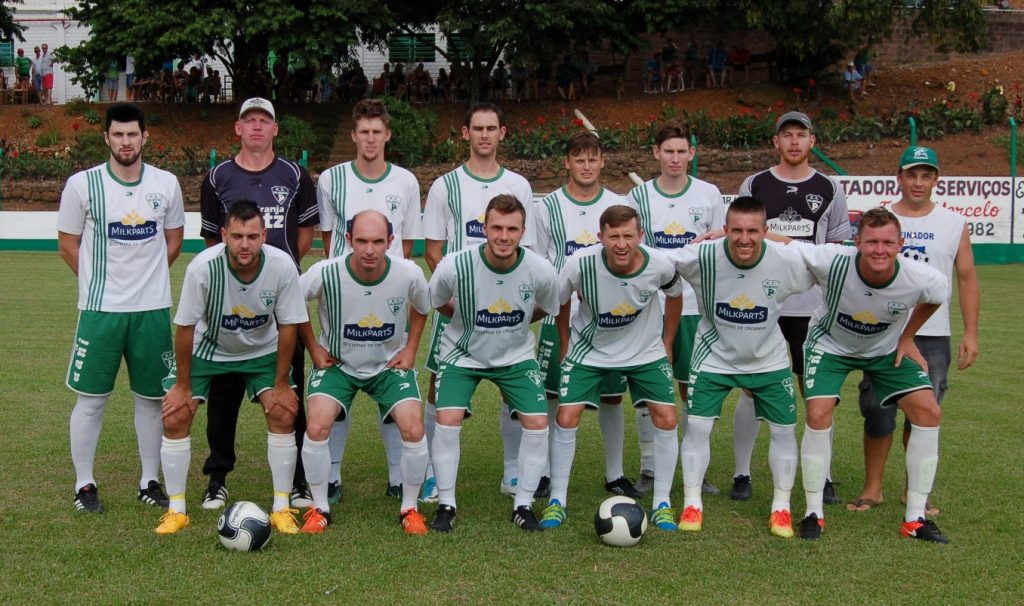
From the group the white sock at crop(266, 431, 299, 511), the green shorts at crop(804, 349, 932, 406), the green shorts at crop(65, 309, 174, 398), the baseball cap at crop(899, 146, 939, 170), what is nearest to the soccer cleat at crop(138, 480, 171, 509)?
the green shorts at crop(65, 309, 174, 398)

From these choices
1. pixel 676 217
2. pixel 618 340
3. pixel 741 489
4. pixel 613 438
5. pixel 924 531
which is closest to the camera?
pixel 924 531

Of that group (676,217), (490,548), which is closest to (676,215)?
(676,217)

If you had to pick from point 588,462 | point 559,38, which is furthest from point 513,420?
point 559,38

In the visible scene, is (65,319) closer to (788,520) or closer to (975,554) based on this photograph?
(788,520)

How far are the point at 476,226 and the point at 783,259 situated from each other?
195 centimetres

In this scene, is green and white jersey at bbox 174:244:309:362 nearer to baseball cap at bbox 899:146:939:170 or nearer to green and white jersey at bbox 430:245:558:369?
green and white jersey at bbox 430:245:558:369

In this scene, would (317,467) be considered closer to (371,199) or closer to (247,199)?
(247,199)

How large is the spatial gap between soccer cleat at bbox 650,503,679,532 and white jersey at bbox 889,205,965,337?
Answer: 1871 millimetres

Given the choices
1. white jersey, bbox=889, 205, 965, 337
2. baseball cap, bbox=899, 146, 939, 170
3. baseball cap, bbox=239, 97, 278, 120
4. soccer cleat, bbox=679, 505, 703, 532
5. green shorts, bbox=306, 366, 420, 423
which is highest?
baseball cap, bbox=239, 97, 278, 120

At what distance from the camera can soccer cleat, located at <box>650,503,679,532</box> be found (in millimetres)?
5699

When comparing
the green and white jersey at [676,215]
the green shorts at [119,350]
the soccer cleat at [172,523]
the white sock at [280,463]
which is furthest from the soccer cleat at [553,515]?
the green shorts at [119,350]

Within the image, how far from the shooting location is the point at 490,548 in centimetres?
533

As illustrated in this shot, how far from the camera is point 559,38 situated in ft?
108

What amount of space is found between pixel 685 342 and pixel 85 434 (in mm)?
3761
